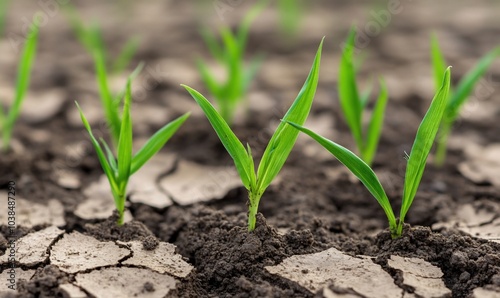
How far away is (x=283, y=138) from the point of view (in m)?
1.43

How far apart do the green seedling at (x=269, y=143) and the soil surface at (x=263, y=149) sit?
12 centimetres

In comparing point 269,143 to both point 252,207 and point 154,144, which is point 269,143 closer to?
point 252,207

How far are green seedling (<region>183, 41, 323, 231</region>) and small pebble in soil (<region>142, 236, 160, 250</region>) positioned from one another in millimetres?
291

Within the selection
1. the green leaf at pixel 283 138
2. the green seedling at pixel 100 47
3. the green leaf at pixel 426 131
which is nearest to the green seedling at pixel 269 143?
the green leaf at pixel 283 138

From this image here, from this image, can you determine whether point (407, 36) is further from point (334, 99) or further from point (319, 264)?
point (319, 264)

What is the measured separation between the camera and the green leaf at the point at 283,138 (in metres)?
1.41

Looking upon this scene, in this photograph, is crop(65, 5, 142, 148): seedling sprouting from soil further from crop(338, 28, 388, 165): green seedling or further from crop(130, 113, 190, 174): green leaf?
crop(338, 28, 388, 165): green seedling

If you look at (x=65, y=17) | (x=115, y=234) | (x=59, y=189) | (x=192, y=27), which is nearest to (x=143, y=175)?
(x=59, y=189)

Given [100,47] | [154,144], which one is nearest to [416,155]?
[154,144]

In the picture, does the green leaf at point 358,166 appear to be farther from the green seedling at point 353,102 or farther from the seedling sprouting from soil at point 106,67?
the seedling sprouting from soil at point 106,67

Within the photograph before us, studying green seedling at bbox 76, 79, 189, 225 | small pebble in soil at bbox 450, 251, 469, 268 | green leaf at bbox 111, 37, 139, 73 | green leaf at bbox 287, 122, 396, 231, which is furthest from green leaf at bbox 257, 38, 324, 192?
green leaf at bbox 111, 37, 139, 73

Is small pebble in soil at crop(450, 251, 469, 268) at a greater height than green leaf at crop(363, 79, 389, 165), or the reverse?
green leaf at crop(363, 79, 389, 165)

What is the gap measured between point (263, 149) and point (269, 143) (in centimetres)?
80

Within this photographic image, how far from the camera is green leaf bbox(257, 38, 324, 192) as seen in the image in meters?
1.41
